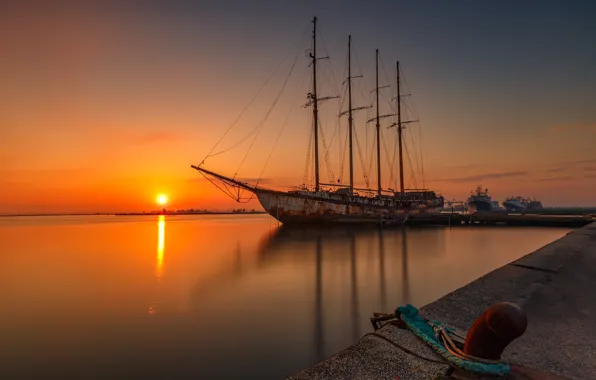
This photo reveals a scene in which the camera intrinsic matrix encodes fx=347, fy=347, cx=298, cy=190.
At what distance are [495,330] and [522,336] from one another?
8.51ft

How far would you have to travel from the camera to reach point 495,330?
3635 mm

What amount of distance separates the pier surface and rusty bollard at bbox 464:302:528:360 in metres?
0.50

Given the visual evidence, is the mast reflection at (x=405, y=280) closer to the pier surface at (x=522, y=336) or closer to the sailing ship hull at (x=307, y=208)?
the pier surface at (x=522, y=336)

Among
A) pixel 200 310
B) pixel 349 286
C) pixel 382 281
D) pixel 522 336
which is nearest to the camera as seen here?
pixel 522 336

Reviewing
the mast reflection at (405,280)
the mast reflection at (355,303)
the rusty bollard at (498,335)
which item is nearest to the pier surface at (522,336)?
the rusty bollard at (498,335)

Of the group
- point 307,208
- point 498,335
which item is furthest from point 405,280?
point 307,208

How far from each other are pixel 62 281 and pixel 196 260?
9.87 m

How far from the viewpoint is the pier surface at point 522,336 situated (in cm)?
433

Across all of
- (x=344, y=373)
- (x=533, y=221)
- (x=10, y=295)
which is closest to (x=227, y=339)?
(x=344, y=373)

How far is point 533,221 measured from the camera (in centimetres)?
5947

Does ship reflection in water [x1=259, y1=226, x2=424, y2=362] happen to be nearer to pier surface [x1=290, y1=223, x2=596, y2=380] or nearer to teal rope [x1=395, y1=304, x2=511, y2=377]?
teal rope [x1=395, y1=304, x2=511, y2=377]

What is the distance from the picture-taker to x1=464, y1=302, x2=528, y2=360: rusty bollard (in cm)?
354

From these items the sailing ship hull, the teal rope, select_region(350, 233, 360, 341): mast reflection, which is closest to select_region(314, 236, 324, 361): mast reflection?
select_region(350, 233, 360, 341): mast reflection

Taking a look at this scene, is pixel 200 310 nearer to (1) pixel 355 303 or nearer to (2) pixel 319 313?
(2) pixel 319 313
